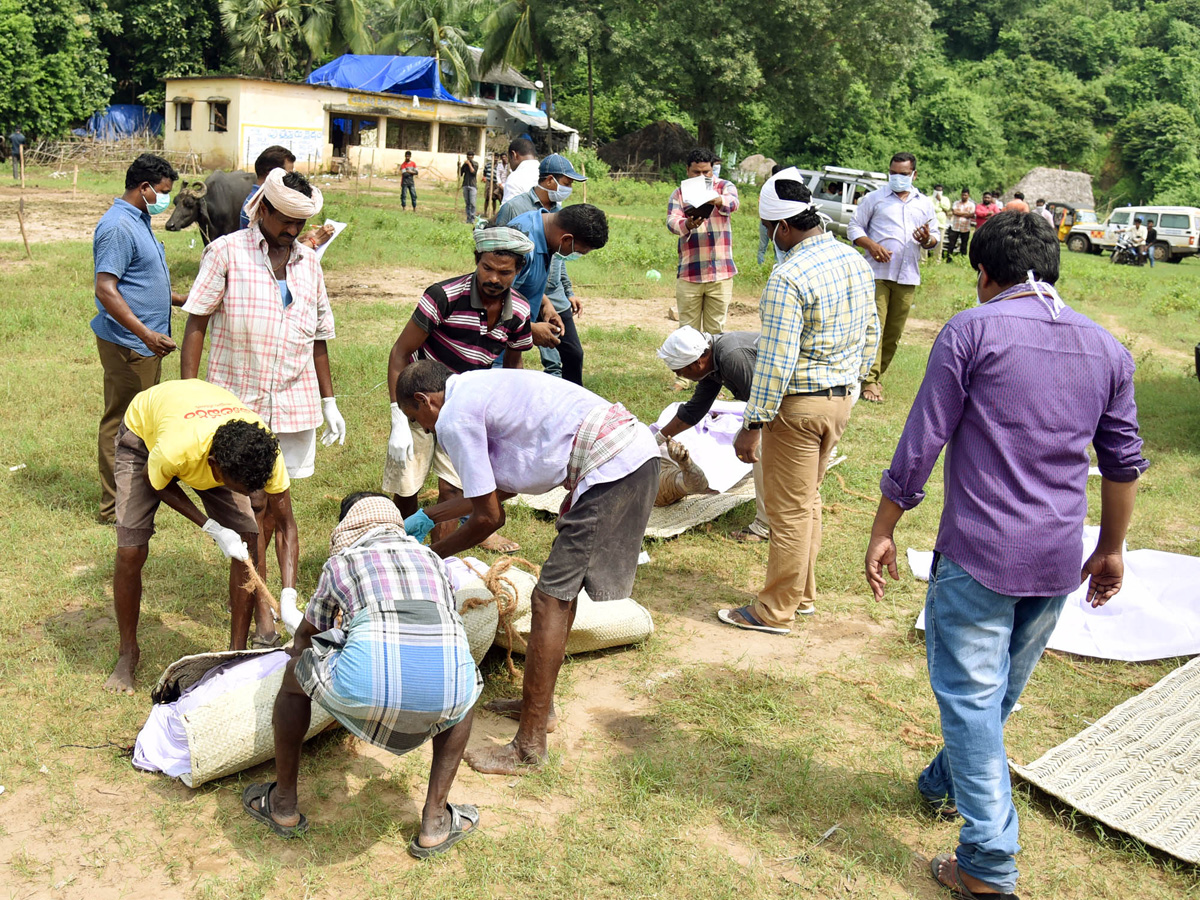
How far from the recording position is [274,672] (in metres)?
3.57

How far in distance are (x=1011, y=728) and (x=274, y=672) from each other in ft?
9.52

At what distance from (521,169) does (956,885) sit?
583 cm

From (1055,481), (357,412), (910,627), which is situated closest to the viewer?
(1055,481)

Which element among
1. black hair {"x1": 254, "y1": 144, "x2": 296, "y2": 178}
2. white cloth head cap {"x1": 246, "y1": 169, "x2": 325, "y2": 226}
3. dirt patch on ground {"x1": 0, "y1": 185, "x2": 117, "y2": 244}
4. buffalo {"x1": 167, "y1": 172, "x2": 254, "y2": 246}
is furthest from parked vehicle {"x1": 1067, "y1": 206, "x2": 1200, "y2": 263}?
white cloth head cap {"x1": 246, "y1": 169, "x2": 325, "y2": 226}

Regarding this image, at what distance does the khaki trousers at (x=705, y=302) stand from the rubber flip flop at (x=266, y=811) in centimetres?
584

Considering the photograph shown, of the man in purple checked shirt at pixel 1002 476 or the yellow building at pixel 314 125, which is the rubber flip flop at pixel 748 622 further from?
the yellow building at pixel 314 125

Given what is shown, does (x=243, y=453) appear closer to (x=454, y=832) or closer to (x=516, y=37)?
(x=454, y=832)

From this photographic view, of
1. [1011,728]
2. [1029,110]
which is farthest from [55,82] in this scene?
[1029,110]

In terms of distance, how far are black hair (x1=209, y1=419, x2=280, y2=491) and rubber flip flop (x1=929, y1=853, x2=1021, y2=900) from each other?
255 cm

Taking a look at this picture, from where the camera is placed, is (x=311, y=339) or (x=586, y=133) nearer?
(x=311, y=339)

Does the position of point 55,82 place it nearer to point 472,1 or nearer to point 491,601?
point 472,1

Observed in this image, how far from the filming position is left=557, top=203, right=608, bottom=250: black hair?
198 inches

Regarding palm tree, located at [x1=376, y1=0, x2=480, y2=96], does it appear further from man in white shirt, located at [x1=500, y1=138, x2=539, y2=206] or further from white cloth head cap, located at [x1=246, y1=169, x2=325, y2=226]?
white cloth head cap, located at [x1=246, y1=169, x2=325, y2=226]

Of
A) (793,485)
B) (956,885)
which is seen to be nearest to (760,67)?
(793,485)
